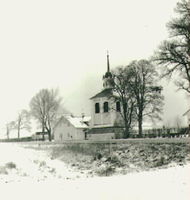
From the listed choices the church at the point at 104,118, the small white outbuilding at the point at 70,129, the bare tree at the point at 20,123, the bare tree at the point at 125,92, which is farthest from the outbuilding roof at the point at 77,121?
the bare tree at the point at 20,123

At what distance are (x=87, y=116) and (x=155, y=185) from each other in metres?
59.1

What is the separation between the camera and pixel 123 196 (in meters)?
9.24

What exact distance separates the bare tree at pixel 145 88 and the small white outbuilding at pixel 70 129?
63.2 ft

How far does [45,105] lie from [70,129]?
599 centimetres

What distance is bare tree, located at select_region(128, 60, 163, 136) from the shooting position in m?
42.5

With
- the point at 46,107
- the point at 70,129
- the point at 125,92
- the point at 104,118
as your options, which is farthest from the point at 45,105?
the point at 125,92

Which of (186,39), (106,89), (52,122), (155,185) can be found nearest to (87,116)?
(52,122)

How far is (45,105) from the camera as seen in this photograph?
205 ft

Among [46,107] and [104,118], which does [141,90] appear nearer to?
[104,118]

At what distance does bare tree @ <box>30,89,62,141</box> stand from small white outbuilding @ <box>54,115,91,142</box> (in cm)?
176

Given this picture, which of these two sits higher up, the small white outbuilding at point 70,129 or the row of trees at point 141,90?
the row of trees at point 141,90

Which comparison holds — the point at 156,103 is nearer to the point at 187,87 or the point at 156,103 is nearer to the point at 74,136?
the point at 187,87

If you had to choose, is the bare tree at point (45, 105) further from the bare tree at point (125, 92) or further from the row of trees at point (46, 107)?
the bare tree at point (125, 92)

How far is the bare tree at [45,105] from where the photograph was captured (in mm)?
61312
